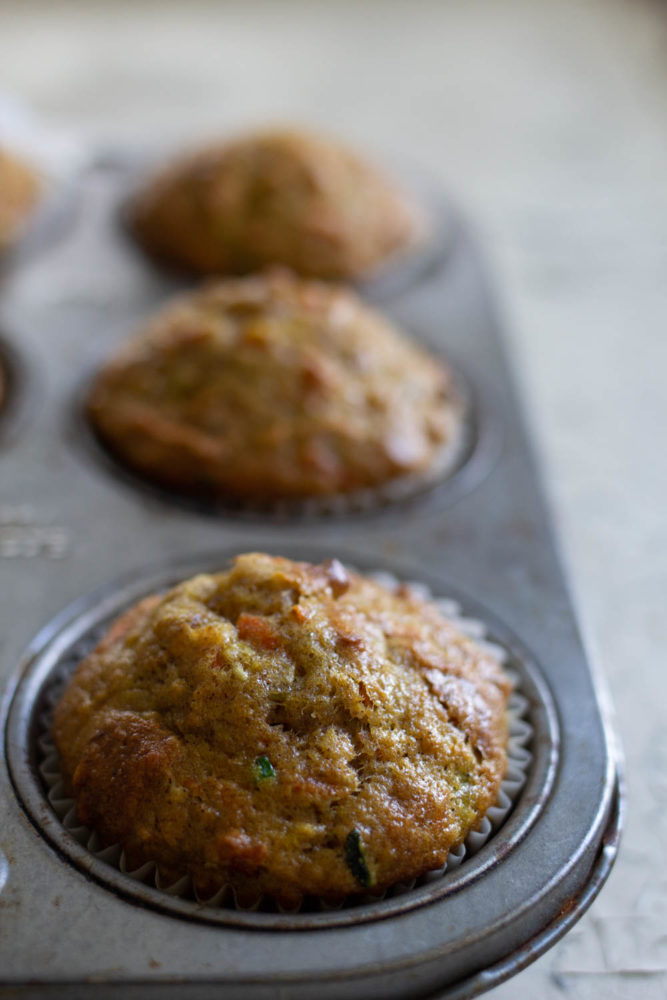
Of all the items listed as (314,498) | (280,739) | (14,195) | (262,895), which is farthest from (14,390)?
(262,895)

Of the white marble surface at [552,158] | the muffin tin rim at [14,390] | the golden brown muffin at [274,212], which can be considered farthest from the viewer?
the golden brown muffin at [274,212]

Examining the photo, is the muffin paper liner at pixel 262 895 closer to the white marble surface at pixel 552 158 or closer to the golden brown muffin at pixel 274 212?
the white marble surface at pixel 552 158

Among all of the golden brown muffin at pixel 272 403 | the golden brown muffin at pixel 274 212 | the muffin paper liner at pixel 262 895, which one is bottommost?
the muffin paper liner at pixel 262 895

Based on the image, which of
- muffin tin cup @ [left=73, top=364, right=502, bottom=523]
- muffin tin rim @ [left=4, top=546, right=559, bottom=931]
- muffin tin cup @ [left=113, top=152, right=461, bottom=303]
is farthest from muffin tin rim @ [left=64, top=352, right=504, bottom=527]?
muffin tin cup @ [left=113, top=152, right=461, bottom=303]

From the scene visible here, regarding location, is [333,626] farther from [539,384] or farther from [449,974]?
[539,384]

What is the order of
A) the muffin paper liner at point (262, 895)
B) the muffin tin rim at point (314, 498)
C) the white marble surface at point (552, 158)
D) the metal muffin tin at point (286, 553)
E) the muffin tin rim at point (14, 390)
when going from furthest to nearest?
the muffin tin rim at point (14, 390) → the muffin tin rim at point (314, 498) → the white marble surface at point (552, 158) → the muffin paper liner at point (262, 895) → the metal muffin tin at point (286, 553)

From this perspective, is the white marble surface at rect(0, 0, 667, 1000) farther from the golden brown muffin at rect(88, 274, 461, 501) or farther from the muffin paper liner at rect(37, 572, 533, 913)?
the golden brown muffin at rect(88, 274, 461, 501)

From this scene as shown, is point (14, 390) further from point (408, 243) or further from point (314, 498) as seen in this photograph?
point (408, 243)

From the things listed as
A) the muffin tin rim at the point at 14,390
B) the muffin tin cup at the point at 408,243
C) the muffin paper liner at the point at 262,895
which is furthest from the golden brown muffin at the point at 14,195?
the muffin paper liner at the point at 262,895
